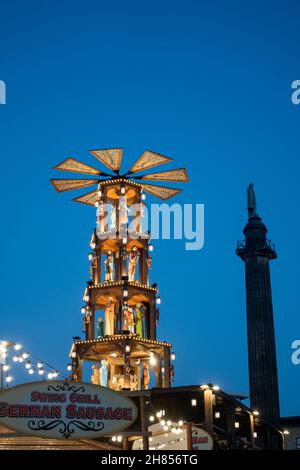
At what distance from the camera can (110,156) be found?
3778 centimetres

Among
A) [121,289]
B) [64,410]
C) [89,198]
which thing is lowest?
[64,410]

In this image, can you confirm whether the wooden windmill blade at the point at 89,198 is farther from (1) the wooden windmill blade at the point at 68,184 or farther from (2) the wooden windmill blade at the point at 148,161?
(2) the wooden windmill blade at the point at 148,161

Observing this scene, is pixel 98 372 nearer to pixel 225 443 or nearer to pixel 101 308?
pixel 101 308

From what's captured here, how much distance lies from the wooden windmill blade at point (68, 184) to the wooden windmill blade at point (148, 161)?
2.31m

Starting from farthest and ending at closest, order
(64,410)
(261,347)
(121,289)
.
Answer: (261,347)
(121,289)
(64,410)

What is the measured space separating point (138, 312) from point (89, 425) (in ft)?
54.5

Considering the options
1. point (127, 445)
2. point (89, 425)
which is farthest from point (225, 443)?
point (89, 425)

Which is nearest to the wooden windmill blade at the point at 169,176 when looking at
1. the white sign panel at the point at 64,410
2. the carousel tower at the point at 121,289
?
the carousel tower at the point at 121,289

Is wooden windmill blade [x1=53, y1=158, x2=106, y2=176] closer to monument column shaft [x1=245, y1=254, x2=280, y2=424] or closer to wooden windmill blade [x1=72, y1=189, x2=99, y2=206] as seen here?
wooden windmill blade [x1=72, y1=189, x2=99, y2=206]

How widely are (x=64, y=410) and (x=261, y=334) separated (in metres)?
55.9

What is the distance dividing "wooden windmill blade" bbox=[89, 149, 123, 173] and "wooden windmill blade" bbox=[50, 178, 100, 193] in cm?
138

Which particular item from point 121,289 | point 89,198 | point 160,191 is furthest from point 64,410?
point 89,198

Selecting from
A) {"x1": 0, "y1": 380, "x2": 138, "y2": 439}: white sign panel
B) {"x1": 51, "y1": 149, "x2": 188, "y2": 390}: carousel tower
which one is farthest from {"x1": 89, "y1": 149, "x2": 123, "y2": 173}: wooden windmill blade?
{"x1": 0, "y1": 380, "x2": 138, "y2": 439}: white sign panel

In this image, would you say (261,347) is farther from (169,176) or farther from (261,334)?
(169,176)
